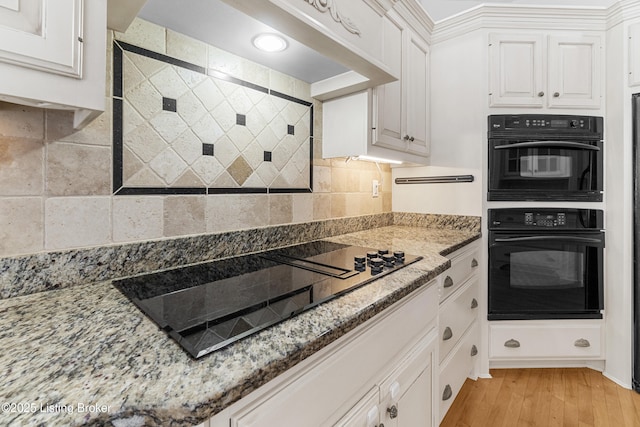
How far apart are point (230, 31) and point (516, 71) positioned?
1.80 m

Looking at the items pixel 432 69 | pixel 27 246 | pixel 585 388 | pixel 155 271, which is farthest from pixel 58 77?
pixel 585 388

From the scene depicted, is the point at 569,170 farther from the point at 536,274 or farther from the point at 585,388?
the point at 585,388

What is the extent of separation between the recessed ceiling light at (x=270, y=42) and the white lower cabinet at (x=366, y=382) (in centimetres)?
96

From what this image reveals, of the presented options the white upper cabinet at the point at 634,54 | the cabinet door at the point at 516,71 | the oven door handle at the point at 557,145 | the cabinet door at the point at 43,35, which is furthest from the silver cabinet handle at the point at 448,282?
the white upper cabinet at the point at 634,54

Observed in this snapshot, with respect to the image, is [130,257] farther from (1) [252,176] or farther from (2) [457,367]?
(2) [457,367]

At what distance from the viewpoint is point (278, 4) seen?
810 millimetres

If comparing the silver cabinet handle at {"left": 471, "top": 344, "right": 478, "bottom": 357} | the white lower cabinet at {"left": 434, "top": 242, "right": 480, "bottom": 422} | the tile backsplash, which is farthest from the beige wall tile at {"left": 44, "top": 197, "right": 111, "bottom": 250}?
the silver cabinet handle at {"left": 471, "top": 344, "right": 478, "bottom": 357}

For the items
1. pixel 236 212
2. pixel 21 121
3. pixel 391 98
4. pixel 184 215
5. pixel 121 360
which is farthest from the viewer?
pixel 391 98

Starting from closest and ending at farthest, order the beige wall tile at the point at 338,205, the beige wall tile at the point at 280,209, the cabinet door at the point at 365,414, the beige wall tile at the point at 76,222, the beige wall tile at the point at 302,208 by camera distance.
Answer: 1. the cabinet door at the point at 365,414
2. the beige wall tile at the point at 76,222
3. the beige wall tile at the point at 280,209
4. the beige wall tile at the point at 302,208
5. the beige wall tile at the point at 338,205

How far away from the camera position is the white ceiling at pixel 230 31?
87cm

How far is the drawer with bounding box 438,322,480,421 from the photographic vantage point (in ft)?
4.63

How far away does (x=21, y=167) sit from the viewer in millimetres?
760

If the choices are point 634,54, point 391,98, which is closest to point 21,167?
point 391,98

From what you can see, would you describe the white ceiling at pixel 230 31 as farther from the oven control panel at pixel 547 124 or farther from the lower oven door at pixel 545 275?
the lower oven door at pixel 545 275
